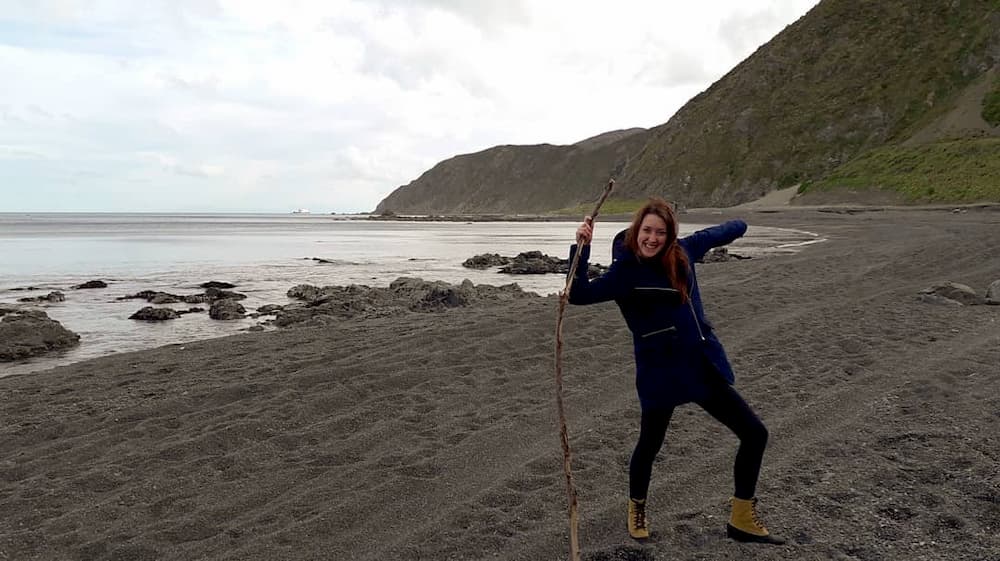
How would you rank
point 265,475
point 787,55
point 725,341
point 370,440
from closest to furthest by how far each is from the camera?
point 265,475, point 370,440, point 725,341, point 787,55

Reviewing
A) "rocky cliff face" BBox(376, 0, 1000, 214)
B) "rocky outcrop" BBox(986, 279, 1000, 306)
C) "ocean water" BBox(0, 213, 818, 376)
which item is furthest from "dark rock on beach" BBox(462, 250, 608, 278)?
"rocky cliff face" BBox(376, 0, 1000, 214)

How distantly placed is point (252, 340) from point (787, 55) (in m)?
104

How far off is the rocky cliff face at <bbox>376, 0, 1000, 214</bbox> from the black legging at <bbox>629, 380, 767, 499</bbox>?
267 ft

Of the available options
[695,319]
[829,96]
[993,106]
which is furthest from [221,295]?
[829,96]

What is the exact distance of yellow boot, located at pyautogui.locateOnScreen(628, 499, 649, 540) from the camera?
474 centimetres

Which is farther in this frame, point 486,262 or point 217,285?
point 486,262

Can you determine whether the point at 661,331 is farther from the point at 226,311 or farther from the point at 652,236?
the point at 226,311

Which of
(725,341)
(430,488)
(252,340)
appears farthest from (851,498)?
(252,340)

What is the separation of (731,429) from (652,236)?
134 cm

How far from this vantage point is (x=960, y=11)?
88.6 metres

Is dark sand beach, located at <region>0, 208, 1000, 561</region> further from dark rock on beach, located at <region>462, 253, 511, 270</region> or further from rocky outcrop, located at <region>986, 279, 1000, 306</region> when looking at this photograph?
dark rock on beach, located at <region>462, 253, 511, 270</region>

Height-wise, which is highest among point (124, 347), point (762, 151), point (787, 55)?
point (787, 55)

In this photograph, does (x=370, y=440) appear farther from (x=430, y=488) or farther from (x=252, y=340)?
(x=252, y=340)

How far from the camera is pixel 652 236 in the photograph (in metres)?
4.48
